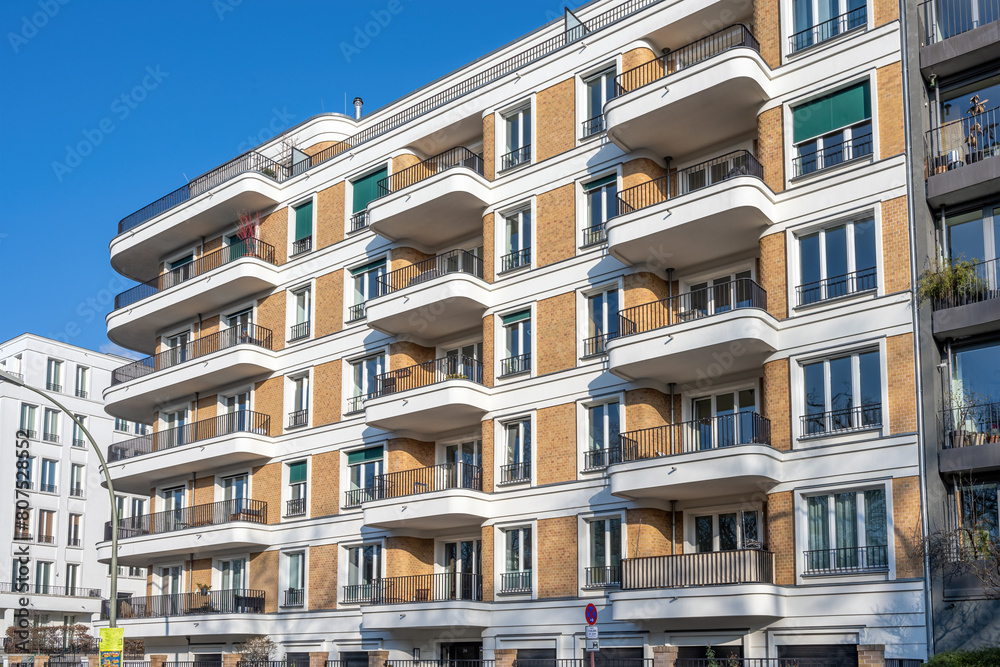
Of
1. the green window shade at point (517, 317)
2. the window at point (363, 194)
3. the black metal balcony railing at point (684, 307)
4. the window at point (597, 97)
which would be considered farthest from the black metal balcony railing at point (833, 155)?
the window at point (363, 194)

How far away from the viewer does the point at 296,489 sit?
36.8 meters

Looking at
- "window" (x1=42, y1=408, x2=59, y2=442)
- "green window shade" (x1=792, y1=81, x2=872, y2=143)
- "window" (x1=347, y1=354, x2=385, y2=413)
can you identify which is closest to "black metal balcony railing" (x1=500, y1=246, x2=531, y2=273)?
"window" (x1=347, y1=354, x2=385, y2=413)

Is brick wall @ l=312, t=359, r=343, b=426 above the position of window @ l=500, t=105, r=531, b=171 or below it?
below

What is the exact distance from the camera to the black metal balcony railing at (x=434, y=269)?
34250 millimetres

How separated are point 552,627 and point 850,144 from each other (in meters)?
14.0

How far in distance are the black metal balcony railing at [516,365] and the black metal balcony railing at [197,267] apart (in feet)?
40.5

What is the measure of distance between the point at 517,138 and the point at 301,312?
1078cm

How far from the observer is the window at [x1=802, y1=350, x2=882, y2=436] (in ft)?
77.9

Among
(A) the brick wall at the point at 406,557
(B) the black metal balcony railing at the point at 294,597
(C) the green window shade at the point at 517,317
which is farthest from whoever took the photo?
(B) the black metal balcony railing at the point at 294,597

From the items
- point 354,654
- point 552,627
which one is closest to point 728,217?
point 552,627

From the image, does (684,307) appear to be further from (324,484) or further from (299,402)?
(299,402)

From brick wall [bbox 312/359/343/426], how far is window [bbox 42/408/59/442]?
36.5m

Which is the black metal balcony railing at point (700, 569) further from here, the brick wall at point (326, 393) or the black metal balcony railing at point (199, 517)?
the black metal balcony railing at point (199, 517)

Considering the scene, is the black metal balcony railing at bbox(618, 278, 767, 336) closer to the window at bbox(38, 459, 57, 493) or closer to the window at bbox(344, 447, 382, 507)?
the window at bbox(344, 447, 382, 507)
